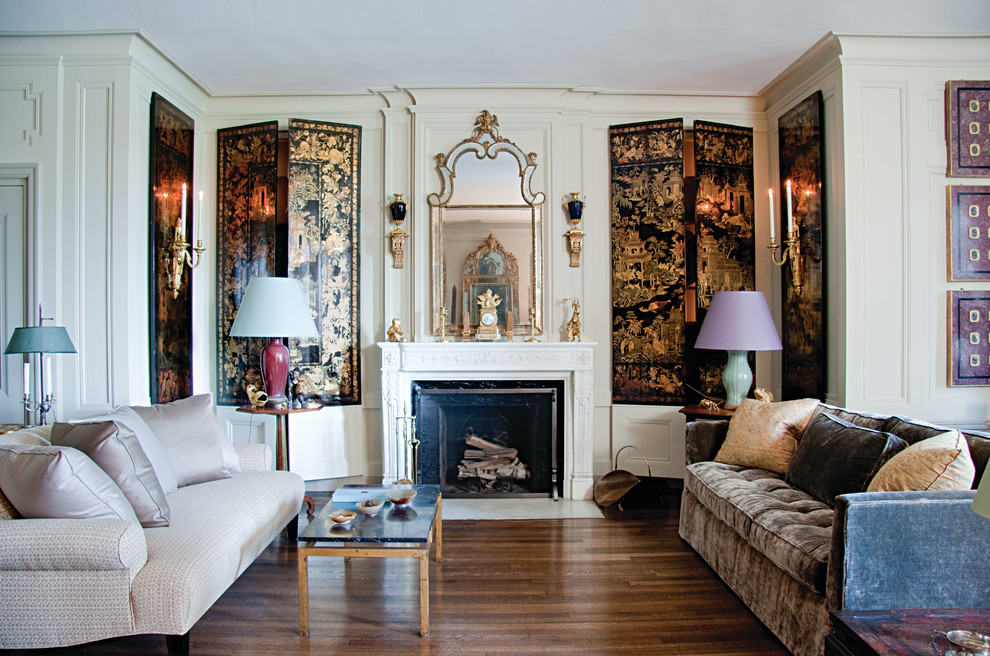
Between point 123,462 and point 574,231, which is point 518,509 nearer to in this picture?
point 574,231

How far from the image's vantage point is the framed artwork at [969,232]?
350 centimetres

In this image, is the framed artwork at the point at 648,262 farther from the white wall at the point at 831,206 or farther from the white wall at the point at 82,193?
the white wall at the point at 82,193

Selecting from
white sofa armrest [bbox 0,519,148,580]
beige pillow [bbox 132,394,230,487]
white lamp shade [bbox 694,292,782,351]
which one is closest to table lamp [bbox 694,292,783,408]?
white lamp shade [bbox 694,292,782,351]

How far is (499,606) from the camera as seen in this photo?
97.7 inches

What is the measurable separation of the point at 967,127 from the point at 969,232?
66 cm

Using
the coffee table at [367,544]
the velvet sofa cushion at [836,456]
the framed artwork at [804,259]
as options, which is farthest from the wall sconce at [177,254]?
the framed artwork at [804,259]

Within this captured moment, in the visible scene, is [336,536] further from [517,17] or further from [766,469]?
[517,17]

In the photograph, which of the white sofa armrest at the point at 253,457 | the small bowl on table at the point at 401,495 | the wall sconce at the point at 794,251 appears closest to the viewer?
the small bowl on table at the point at 401,495

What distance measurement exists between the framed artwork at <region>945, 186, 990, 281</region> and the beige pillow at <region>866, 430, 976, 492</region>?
79.3 inches

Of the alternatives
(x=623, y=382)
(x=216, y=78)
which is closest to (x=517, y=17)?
(x=216, y=78)

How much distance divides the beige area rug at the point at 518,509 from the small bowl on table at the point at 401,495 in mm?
856

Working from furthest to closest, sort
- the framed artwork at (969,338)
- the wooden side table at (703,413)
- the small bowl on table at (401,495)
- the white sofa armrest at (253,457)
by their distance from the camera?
the wooden side table at (703,413), the framed artwork at (969,338), the white sofa armrest at (253,457), the small bowl on table at (401,495)

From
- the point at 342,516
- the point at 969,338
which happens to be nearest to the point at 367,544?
the point at 342,516

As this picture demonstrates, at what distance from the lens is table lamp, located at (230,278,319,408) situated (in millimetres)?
3609
